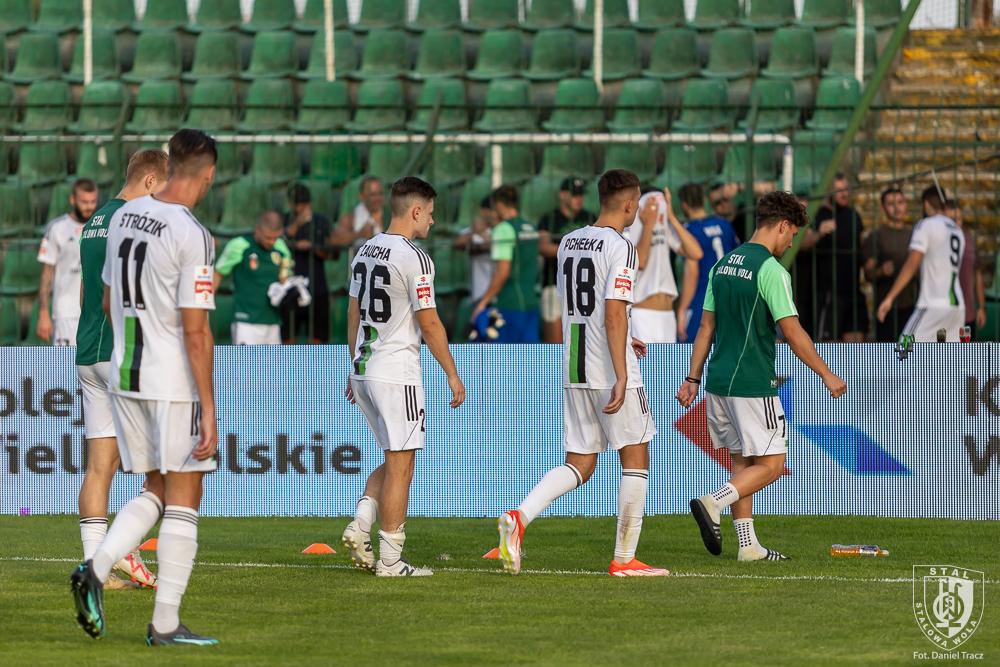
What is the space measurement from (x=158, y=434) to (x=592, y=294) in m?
2.97

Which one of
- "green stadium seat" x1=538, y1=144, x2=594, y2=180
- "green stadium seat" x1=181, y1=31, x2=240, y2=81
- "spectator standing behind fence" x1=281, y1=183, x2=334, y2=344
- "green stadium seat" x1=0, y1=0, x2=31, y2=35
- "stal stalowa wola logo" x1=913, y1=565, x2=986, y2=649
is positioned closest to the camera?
"stal stalowa wola logo" x1=913, y1=565, x2=986, y2=649

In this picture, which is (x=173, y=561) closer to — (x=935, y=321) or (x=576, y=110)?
(x=935, y=321)

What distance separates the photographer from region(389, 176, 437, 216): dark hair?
331 inches

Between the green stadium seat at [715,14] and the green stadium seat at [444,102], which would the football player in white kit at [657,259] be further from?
the green stadium seat at [715,14]

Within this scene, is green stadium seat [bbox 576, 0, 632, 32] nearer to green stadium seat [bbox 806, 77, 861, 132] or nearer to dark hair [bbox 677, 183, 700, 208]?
green stadium seat [bbox 806, 77, 861, 132]

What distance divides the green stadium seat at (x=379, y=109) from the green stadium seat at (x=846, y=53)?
14.6 feet

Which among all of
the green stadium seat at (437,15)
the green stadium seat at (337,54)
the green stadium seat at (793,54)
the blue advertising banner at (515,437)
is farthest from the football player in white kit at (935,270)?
the green stadium seat at (337,54)

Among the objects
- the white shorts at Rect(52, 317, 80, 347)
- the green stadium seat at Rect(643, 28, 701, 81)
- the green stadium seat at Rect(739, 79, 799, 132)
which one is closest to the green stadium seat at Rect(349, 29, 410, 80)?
the green stadium seat at Rect(643, 28, 701, 81)

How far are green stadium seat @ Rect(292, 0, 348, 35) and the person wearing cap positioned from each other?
627 cm

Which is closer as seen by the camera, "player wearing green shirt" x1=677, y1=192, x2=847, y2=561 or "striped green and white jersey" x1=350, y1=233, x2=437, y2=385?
"striped green and white jersey" x1=350, y1=233, x2=437, y2=385

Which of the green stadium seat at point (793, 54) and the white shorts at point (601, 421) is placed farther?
the green stadium seat at point (793, 54)

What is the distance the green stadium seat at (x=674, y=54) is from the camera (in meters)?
18.2

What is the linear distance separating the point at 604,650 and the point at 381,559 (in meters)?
2.36

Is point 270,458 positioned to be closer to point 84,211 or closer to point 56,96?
point 84,211
